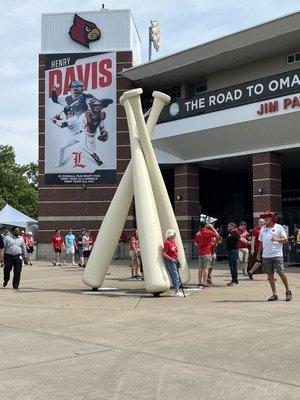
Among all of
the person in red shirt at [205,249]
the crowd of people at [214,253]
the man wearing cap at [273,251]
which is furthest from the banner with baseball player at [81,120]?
the man wearing cap at [273,251]

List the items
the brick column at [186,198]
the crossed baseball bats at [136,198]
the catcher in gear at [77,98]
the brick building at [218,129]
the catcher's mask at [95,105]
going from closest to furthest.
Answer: the crossed baseball bats at [136,198] < the brick building at [218,129] < the brick column at [186,198] < the catcher's mask at [95,105] < the catcher in gear at [77,98]

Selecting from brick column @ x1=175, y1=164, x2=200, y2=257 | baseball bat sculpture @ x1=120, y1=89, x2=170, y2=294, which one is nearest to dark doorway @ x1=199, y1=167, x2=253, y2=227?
brick column @ x1=175, y1=164, x2=200, y2=257

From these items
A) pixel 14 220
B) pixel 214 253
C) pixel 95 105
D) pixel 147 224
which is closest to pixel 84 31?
pixel 95 105

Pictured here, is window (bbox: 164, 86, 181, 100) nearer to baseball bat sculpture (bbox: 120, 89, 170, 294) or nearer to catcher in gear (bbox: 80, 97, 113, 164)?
catcher in gear (bbox: 80, 97, 113, 164)

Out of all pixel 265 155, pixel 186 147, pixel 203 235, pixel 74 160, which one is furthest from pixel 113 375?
pixel 74 160

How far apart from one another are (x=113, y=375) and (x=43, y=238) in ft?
78.7

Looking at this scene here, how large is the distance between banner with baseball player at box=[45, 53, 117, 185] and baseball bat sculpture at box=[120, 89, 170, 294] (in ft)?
47.2

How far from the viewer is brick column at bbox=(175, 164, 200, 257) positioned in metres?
26.6

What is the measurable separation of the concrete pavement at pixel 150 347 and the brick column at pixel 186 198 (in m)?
14.9

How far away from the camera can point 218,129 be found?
2328 cm

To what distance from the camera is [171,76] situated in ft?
89.2

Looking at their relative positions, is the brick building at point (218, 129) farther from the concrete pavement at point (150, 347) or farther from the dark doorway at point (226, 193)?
the concrete pavement at point (150, 347)

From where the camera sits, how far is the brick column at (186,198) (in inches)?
1047

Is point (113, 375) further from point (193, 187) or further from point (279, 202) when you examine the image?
point (193, 187)
